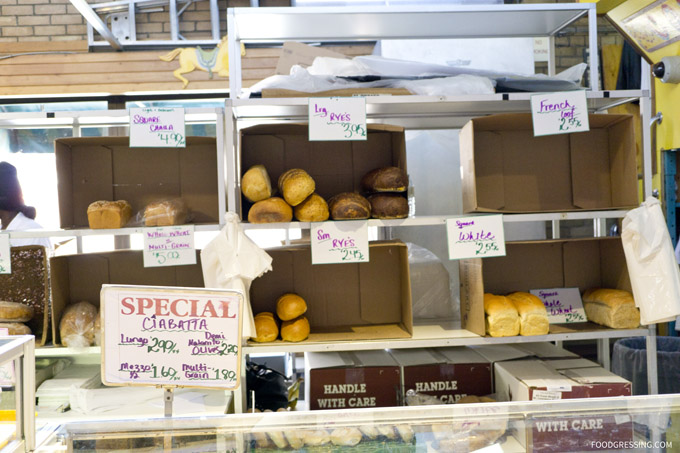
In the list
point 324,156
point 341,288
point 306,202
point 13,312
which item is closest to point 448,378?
point 341,288

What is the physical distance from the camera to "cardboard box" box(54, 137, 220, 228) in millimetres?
2330

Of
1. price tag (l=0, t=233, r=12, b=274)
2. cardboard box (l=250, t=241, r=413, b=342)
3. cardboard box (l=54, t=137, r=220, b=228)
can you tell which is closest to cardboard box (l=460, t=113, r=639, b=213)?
cardboard box (l=250, t=241, r=413, b=342)

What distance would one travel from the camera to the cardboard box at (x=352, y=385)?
2.15 m

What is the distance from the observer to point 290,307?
84.6 inches

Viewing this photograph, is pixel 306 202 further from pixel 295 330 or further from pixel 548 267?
pixel 548 267

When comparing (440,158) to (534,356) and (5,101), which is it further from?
(5,101)

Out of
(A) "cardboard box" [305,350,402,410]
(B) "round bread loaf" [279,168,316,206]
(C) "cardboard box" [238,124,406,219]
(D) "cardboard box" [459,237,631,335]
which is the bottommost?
(A) "cardboard box" [305,350,402,410]

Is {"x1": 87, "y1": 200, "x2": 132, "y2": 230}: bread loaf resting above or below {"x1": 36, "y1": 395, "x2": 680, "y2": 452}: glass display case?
above

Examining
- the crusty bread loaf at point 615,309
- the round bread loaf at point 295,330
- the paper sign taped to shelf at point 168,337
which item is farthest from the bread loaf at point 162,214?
the crusty bread loaf at point 615,309

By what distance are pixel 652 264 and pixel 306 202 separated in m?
1.25

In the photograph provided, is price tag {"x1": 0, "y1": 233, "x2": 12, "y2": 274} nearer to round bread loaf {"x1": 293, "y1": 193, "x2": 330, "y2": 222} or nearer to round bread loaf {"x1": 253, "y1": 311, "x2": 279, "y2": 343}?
round bread loaf {"x1": 253, "y1": 311, "x2": 279, "y2": 343}

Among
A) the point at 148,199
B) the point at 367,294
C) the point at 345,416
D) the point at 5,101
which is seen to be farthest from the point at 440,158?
the point at 5,101

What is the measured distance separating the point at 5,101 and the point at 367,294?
338 cm

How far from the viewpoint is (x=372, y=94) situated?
2104 mm
